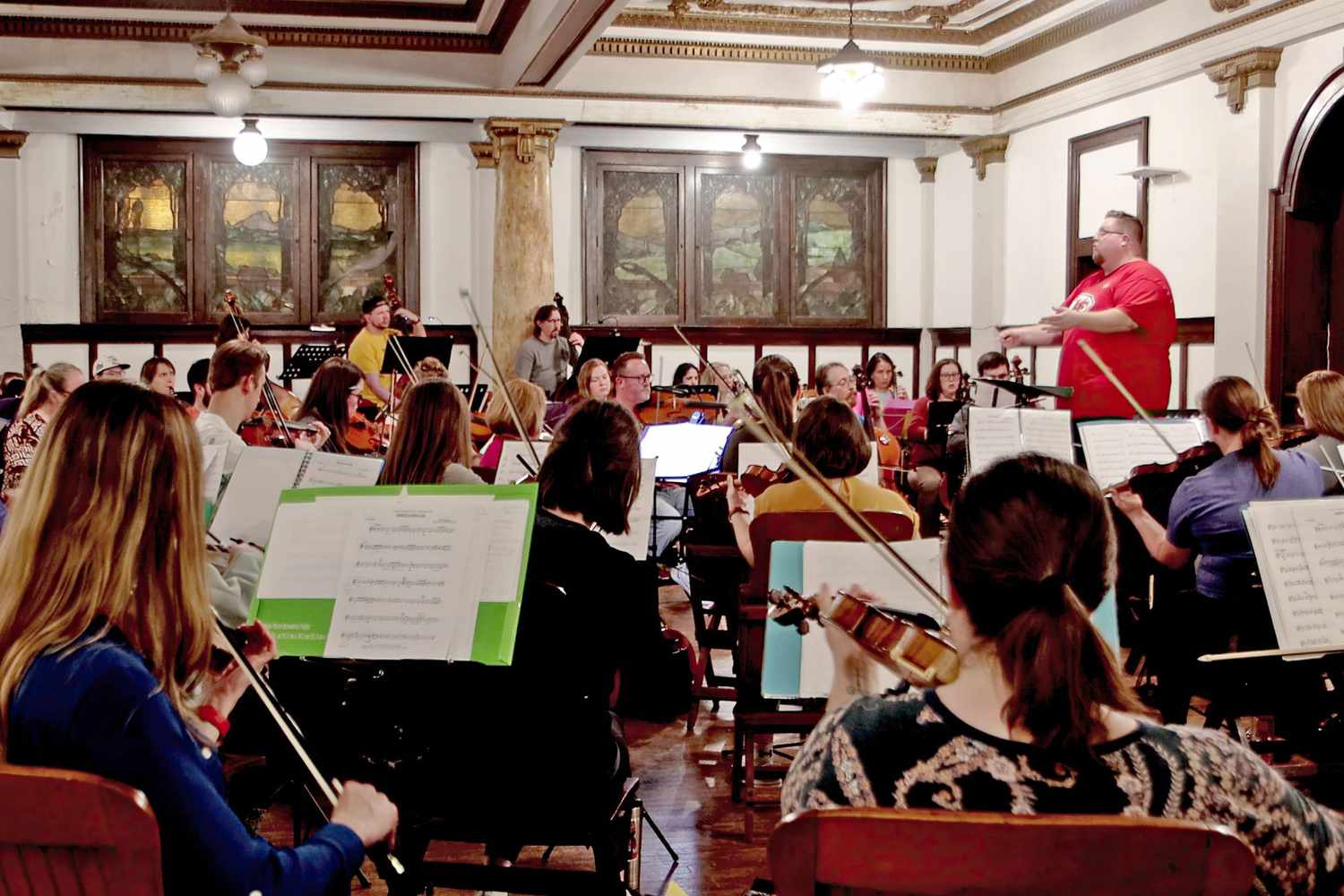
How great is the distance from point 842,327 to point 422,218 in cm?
414

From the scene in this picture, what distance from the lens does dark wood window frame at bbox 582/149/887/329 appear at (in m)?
12.1

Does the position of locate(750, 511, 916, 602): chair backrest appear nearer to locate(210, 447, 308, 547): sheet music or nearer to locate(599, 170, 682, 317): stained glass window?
locate(210, 447, 308, 547): sheet music

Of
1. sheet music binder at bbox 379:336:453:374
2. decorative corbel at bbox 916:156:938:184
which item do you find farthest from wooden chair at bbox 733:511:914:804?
decorative corbel at bbox 916:156:938:184

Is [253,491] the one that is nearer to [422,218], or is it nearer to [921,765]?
[921,765]

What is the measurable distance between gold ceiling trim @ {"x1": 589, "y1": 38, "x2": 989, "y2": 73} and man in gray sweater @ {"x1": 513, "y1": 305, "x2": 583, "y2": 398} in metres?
2.09

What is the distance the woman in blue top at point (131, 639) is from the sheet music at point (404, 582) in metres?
0.63

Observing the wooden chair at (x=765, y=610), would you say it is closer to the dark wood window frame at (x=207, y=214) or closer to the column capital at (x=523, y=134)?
the column capital at (x=523, y=134)

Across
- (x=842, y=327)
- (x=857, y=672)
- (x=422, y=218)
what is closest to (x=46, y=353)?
(x=422, y=218)

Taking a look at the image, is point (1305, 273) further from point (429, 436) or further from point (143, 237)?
point (143, 237)

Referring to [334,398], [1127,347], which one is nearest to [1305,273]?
[1127,347]

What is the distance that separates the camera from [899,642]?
1.65 m

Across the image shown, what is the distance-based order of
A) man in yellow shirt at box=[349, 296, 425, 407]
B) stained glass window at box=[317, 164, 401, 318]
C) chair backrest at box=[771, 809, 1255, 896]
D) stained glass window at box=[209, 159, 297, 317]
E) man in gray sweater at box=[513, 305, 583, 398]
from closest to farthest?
chair backrest at box=[771, 809, 1255, 896], man in yellow shirt at box=[349, 296, 425, 407], man in gray sweater at box=[513, 305, 583, 398], stained glass window at box=[209, 159, 297, 317], stained glass window at box=[317, 164, 401, 318]

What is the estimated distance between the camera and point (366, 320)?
9.25m

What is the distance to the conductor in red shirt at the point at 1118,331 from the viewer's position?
5379 mm
